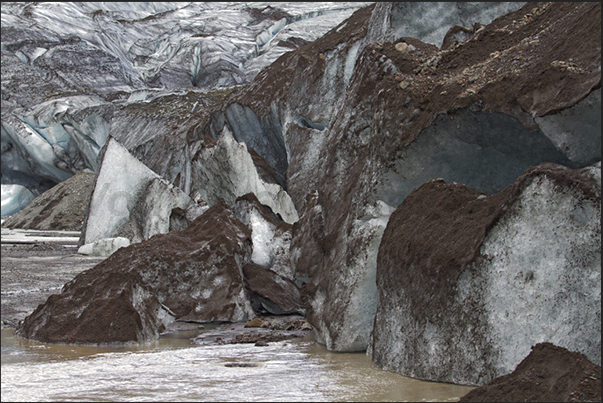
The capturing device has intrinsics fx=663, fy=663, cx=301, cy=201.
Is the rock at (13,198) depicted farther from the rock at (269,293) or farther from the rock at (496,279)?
the rock at (496,279)

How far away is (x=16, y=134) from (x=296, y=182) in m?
20.7

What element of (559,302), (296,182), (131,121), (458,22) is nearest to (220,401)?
(559,302)

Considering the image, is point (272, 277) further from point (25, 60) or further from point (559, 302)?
point (25, 60)

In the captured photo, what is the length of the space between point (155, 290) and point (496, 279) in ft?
15.8

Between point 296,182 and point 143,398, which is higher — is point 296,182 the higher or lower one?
the higher one

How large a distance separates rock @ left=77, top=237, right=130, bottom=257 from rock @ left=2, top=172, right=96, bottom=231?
954 cm

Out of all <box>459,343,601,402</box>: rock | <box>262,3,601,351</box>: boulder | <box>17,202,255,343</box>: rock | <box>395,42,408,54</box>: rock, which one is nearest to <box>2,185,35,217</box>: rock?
<box>17,202,255,343</box>: rock

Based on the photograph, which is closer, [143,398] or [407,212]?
[143,398]

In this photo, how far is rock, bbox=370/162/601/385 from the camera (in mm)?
3717

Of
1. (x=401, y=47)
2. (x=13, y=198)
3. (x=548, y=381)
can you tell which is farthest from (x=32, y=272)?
(x=13, y=198)

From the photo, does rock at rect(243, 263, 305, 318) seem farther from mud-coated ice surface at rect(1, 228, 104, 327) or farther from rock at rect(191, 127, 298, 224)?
rock at rect(191, 127, 298, 224)

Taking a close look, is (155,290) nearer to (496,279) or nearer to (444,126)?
(444,126)

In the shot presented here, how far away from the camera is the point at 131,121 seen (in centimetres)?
2717

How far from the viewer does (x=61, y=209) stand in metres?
24.2
